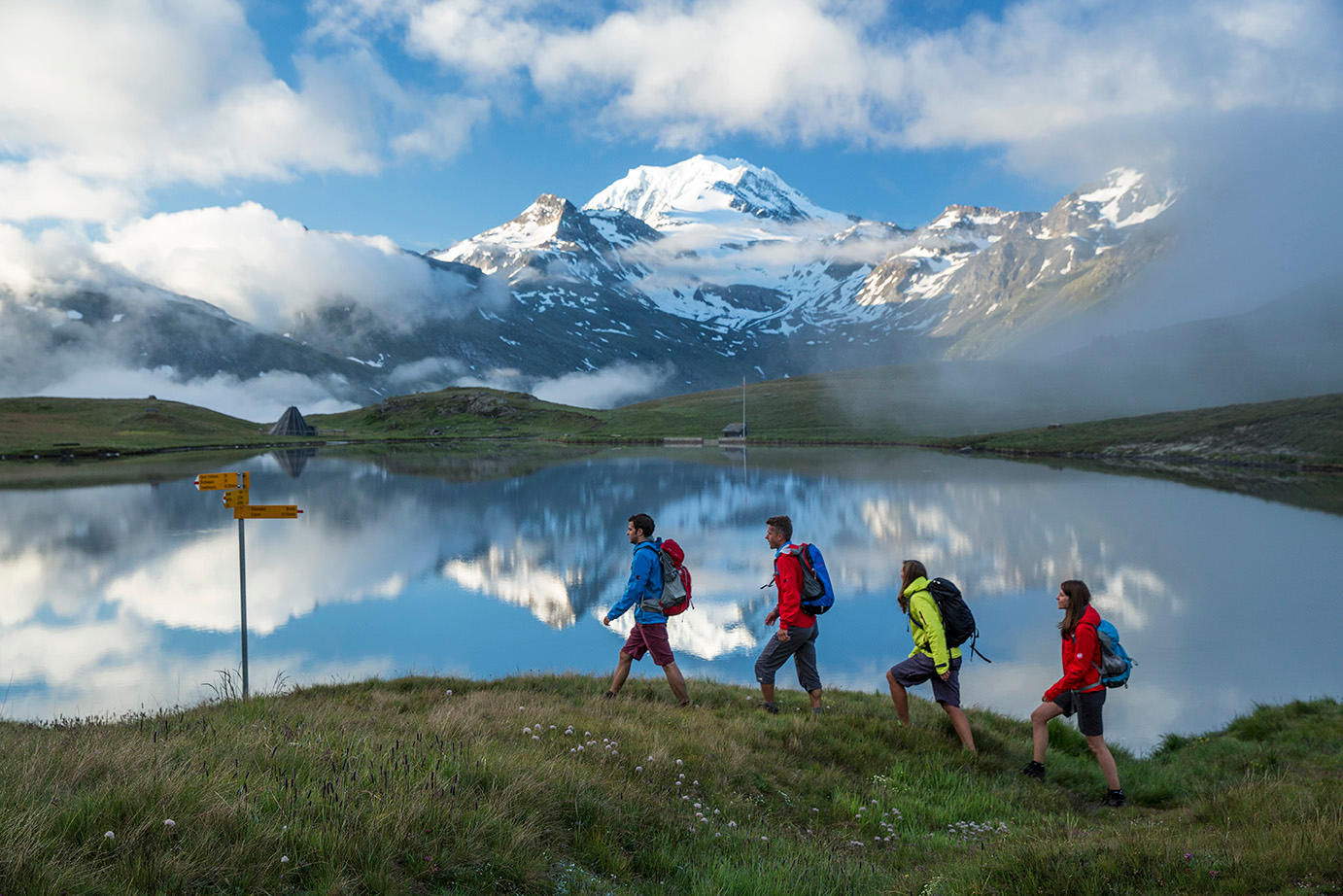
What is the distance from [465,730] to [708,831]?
3.03 meters

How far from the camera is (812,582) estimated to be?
1133 centimetres

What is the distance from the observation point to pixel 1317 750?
10.9 meters

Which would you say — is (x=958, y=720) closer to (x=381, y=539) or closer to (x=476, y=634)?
(x=476, y=634)

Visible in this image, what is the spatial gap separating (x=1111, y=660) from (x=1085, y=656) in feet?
0.96

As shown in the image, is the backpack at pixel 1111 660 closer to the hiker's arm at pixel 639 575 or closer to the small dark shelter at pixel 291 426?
the hiker's arm at pixel 639 575

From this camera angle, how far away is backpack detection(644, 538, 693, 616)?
37.1ft

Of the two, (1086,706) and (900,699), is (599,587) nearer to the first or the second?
(900,699)

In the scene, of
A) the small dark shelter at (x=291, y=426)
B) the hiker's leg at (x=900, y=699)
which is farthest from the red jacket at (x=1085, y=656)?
the small dark shelter at (x=291, y=426)

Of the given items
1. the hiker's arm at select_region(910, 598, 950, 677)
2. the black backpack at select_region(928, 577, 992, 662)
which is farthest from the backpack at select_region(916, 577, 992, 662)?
the hiker's arm at select_region(910, 598, 950, 677)

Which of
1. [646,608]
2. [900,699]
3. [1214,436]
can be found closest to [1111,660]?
Answer: [900,699]

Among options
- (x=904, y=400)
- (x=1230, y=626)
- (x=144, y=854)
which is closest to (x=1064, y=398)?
(x=904, y=400)

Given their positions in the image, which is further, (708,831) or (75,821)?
(708,831)

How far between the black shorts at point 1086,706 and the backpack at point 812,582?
3.22 meters

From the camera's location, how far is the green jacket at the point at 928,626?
32.9ft
